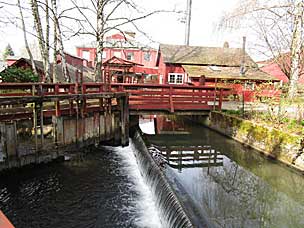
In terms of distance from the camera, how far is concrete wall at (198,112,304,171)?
25.6 ft

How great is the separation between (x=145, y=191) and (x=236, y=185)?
2.60 meters

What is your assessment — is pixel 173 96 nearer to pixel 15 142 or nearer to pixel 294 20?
pixel 294 20

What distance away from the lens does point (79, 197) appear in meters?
6.10

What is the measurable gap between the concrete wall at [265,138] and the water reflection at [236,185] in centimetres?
30

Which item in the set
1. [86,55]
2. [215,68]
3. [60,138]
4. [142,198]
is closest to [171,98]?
[60,138]

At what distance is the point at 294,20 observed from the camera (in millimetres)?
12750

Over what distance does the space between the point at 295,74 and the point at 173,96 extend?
591 centimetres

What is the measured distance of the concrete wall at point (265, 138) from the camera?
307 inches

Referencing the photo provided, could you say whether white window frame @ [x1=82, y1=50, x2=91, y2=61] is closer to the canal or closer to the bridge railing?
the bridge railing

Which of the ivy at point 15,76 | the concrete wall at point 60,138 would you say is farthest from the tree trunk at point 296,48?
the ivy at point 15,76

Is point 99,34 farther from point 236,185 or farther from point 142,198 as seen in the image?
point 236,185

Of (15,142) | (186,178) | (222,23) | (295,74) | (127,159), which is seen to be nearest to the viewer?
(15,142)

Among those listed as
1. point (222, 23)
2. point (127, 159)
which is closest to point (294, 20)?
point (222, 23)

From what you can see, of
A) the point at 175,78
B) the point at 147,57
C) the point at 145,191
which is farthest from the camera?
the point at 147,57
